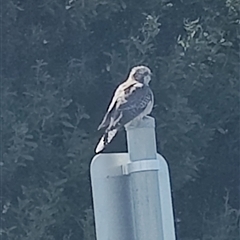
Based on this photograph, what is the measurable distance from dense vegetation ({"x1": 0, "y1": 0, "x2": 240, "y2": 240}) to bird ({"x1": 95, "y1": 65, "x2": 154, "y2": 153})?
1.76m

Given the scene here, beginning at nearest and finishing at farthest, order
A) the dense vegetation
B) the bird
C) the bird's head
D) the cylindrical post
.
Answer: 1. the cylindrical post
2. the bird
3. the bird's head
4. the dense vegetation

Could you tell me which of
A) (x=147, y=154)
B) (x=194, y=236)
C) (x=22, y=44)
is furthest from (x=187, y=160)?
(x=147, y=154)

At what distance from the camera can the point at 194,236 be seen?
20.1 ft

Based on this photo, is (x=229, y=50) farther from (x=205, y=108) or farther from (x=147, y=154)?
(x=147, y=154)

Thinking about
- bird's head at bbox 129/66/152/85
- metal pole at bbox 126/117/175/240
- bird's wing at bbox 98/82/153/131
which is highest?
bird's head at bbox 129/66/152/85

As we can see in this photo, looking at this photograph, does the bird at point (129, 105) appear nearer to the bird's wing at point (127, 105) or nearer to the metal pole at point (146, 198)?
the bird's wing at point (127, 105)

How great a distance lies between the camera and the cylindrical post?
4.45 ft

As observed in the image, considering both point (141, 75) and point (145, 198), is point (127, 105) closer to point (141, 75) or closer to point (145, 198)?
point (141, 75)

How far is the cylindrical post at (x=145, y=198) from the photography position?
4.45 ft

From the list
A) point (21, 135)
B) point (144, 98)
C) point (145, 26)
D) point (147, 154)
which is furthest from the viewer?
point (145, 26)

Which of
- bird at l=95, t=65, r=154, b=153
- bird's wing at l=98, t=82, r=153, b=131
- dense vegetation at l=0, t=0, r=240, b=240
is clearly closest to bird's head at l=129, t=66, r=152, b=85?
bird at l=95, t=65, r=154, b=153

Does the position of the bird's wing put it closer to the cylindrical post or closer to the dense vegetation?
the cylindrical post

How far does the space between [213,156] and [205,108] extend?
366 millimetres

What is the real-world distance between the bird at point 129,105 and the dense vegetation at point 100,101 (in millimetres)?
1764
